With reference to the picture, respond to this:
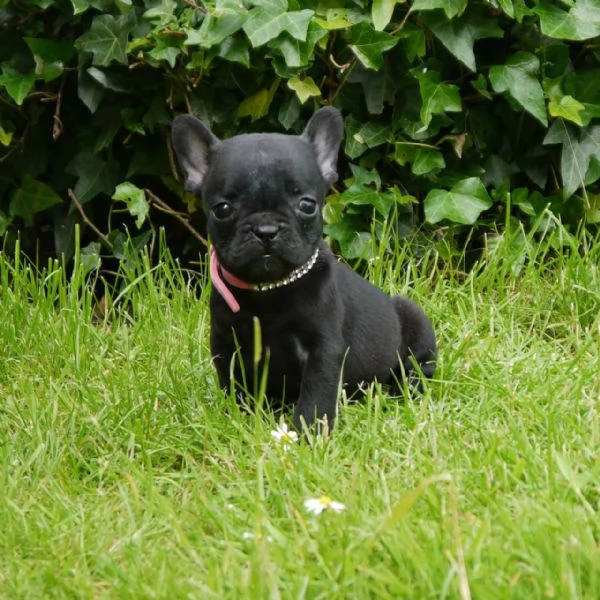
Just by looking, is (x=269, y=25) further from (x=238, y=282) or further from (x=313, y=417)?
(x=313, y=417)

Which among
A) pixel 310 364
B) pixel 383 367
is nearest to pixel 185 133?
pixel 310 364

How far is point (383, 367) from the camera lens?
441 centimetres

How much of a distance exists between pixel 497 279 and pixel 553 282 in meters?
0.28

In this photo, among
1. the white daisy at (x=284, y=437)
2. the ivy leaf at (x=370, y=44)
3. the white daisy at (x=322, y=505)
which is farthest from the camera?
the ivy leaf at (x=370, y=44)

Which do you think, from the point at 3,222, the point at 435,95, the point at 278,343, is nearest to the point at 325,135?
the point at 278,343

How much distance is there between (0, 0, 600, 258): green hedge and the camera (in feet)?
18.3

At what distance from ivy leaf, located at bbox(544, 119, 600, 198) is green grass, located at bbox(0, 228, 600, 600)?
447mm

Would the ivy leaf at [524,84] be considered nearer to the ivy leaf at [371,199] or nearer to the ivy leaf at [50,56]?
the ivy leaf at [371,199]

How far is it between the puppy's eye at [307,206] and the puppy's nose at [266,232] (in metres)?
0.15

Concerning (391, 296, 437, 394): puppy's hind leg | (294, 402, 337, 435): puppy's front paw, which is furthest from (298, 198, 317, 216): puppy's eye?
(391, 296, 437, 394): puppy's hind leg

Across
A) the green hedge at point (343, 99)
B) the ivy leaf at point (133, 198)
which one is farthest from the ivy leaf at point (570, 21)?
the ivy leaf at point (133, 198)

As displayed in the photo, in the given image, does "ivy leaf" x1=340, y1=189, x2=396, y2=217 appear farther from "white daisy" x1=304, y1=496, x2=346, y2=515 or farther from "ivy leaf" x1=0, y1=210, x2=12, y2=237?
"white daisy" x1=304, y1=496, x2=346, y2=515

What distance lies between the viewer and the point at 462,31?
5668 millimetres

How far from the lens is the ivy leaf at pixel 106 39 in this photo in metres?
5.73
